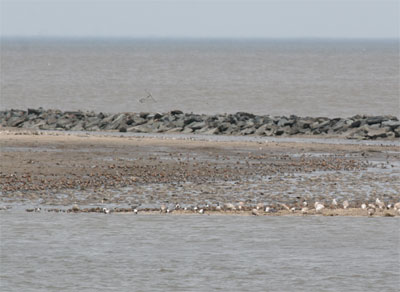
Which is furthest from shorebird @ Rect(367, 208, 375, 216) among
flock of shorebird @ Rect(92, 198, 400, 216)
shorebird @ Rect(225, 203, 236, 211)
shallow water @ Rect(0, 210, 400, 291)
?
shorebird @ Rect(225, 203, 236, 211)

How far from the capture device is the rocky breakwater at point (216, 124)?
37.8 metres

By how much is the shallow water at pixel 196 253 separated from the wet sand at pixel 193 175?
1018 millimetres

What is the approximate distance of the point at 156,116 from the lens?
4194cm

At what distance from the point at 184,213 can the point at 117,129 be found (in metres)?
21.0

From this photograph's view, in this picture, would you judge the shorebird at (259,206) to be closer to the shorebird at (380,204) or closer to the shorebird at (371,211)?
the shorebird at (371,211)

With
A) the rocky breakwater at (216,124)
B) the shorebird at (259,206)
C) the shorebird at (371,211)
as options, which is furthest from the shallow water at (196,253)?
the rocky breakwater at (216,124)

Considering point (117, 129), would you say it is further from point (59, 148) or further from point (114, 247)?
point (114, 247)

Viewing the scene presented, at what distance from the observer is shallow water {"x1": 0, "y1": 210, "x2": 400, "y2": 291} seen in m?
14.0

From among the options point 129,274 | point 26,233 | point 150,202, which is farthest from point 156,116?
point 129,274

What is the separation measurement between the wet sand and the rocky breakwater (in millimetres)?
4436

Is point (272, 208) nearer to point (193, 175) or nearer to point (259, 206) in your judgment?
point (259, 206)

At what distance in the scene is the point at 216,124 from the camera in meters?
39.8

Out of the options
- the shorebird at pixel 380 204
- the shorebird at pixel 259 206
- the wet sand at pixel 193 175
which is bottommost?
the wet sand at pixel 193 175

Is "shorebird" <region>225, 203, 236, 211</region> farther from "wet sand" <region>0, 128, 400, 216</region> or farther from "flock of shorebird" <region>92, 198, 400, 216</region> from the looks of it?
"wet sand" <region>0, 128, 400, 216</region>
